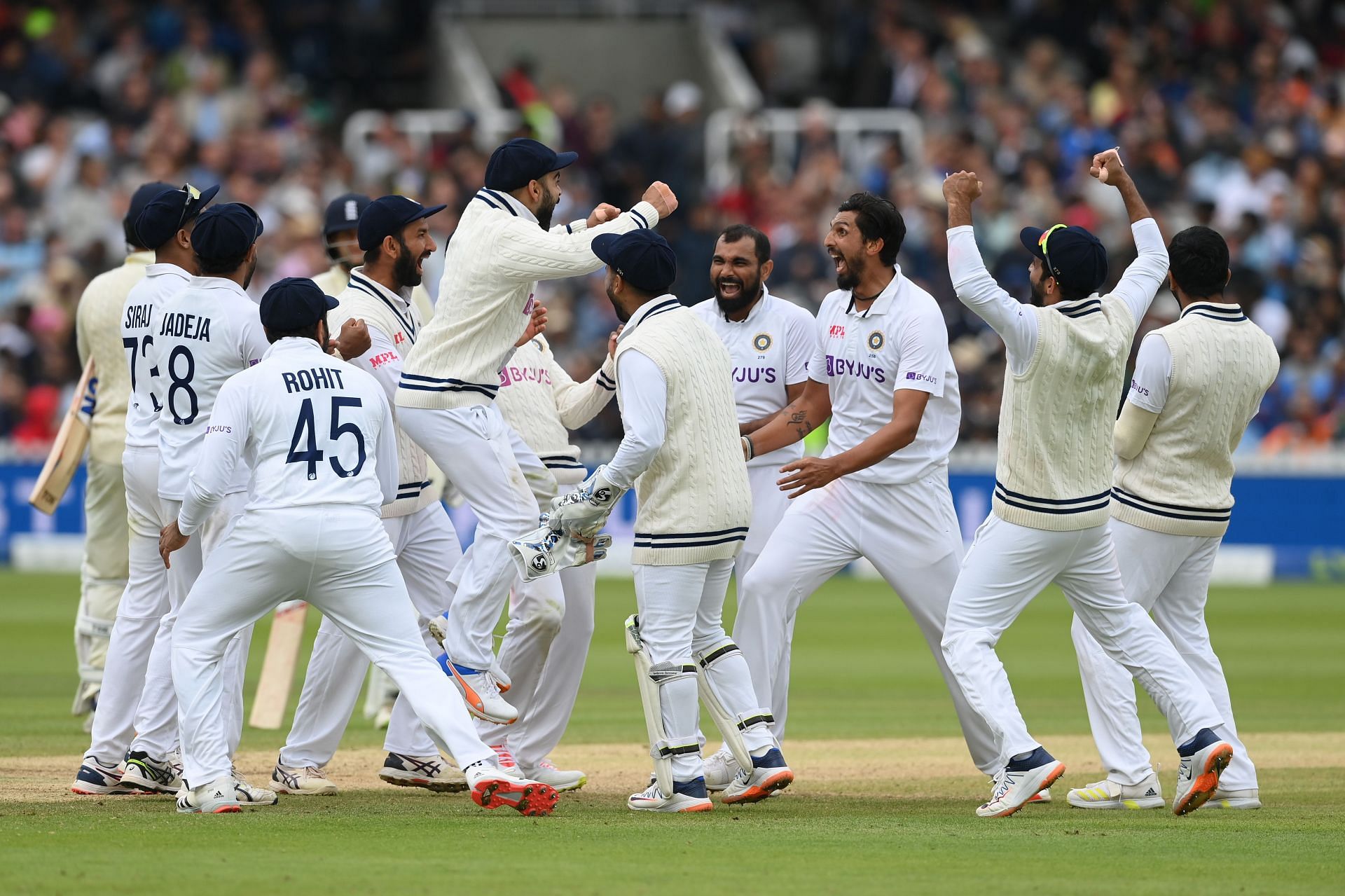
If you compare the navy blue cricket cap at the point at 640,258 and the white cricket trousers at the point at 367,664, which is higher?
the navy blue cricket cap at the point at 640,258

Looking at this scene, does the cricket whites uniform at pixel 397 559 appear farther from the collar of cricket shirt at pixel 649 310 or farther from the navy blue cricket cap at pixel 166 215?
the collar of cricket shirt at pixel 649 310

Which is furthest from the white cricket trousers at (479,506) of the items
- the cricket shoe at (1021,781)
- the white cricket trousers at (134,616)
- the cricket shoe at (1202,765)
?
the cricket shoe at (1202,765)

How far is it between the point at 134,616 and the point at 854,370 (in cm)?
354

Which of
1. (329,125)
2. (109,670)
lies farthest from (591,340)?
(109,670)

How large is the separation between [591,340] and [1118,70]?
9365 millimetres

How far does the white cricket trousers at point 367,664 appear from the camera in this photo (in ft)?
30.0

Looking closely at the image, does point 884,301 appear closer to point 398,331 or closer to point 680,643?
point 680,643

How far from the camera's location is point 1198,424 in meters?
9.15

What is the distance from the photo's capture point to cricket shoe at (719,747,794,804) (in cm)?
849

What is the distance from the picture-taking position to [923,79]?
2828 cm

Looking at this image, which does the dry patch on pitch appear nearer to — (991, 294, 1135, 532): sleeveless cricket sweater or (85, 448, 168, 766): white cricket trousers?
(85, 448, 168, 766): white cricket trousers

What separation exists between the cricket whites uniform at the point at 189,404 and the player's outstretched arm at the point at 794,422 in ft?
7.91

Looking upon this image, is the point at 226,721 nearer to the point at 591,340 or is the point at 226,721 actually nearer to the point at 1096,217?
the point at 591,340

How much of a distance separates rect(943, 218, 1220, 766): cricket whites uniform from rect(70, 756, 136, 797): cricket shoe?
3.78 metres
